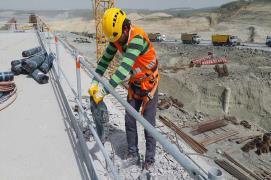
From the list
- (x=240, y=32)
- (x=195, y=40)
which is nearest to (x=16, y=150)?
(x=195, y=40)

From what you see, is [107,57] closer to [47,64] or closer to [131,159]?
[131,159]

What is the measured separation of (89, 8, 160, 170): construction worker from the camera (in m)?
3.44

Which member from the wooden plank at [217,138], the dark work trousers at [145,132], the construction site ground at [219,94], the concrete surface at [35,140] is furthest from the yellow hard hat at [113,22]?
the construction site ground at [219,94]

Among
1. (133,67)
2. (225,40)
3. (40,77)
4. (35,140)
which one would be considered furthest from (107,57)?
(225,40)

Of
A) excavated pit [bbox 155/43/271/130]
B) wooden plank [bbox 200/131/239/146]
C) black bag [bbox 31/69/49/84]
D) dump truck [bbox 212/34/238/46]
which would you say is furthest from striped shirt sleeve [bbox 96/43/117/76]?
dump truck [bbox 212/34/238/46]

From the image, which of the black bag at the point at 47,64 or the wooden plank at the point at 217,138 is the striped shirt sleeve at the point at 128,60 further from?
the wooden plank at the point at 217,138

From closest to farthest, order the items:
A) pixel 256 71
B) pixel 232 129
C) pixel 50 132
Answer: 1. pixel 50 132
2. pixel 232 129
3. pixel 256 71

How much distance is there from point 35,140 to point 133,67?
5.75ft

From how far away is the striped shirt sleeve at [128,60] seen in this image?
3359 millimetres

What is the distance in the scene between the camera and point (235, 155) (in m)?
11.3

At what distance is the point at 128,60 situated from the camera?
340 centimetres

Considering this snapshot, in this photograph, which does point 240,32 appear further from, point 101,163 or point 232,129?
point 101,163

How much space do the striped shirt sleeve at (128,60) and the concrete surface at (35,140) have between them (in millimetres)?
1184

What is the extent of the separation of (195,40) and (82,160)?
126 feet
